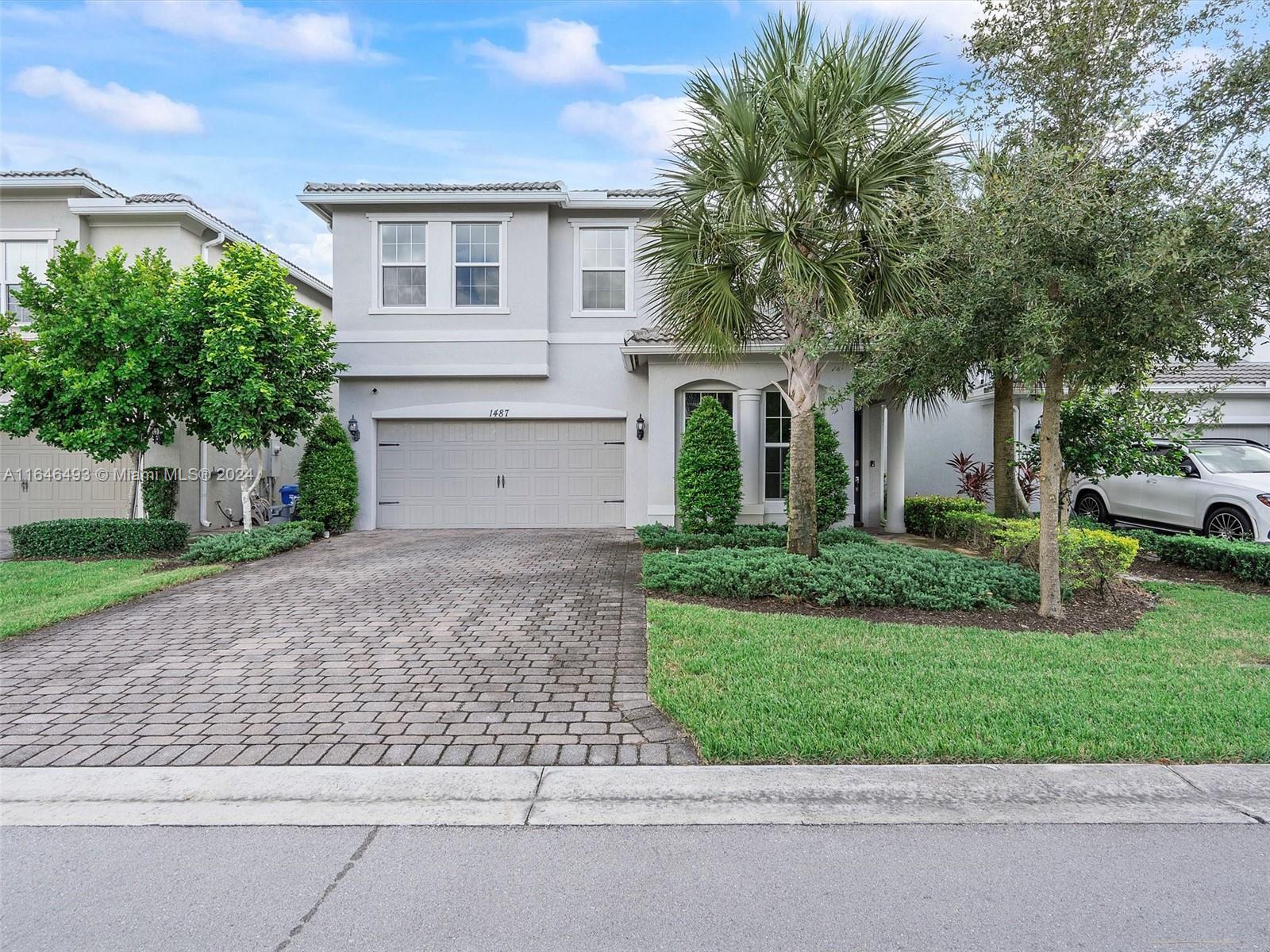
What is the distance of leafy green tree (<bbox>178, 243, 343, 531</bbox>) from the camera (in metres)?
10.7

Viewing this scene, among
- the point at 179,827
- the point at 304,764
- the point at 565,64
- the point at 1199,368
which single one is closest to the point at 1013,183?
the point at 304,764

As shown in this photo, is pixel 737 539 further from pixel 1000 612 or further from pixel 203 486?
pixel 203 486

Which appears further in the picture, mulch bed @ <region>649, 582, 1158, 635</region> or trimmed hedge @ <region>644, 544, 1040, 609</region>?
trimmed hedge @ <region>644, 544, 1040, 609</region>

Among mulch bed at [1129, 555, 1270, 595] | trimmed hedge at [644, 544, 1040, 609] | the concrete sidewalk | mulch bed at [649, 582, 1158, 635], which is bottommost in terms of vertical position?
the concrete sidewalk

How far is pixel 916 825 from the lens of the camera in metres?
3.21

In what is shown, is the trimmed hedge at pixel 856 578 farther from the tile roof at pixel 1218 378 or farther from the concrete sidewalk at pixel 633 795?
the tile roof at pixel 1218 378

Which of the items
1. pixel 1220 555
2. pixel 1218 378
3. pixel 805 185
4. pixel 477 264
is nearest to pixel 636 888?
pixel 805 185

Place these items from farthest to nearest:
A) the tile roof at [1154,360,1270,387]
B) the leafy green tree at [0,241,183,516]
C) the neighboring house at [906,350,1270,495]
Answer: the neighboring house at [906,350,1270,495] < the tile roof at [1154,360,1270,387] < the leafy green tree at [0,241,183,516]

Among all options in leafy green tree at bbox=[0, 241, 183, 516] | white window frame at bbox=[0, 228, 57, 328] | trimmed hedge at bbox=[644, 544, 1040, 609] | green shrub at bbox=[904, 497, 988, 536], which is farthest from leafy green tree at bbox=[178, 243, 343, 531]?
green shrub at bbox=[904, 497, 988, 536]

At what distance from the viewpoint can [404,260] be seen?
13805mm

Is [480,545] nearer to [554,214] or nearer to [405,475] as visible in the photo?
[405,475]

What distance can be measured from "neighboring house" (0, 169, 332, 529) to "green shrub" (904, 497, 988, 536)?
13.5 meters

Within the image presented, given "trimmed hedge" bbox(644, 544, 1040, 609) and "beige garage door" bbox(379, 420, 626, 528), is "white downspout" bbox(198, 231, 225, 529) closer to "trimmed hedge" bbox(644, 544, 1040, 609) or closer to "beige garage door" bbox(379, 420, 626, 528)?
"beige garage door" bbox(379, 420, 626, 528)

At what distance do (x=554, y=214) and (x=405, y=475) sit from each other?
234 inches
